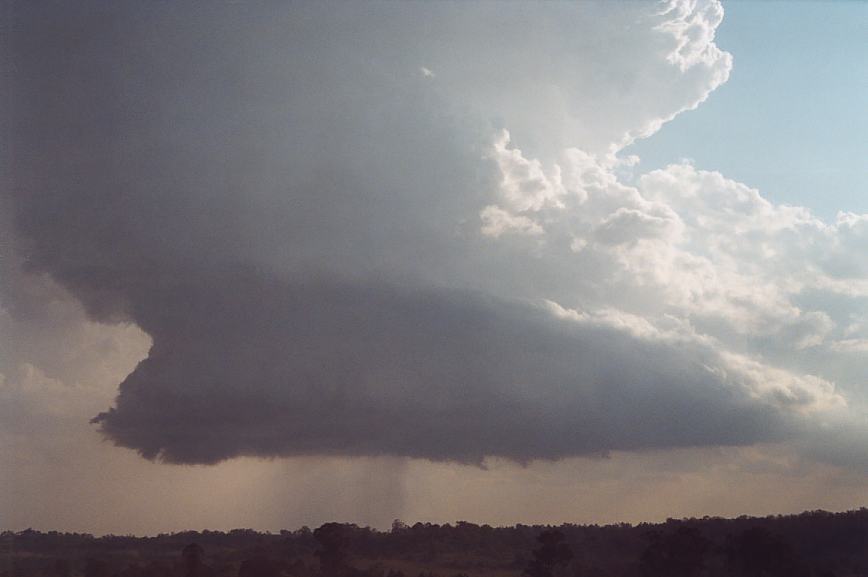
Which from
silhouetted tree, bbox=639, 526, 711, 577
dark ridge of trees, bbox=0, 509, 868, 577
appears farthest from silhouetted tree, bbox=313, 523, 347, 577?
silhouetted tree, bbox=639, 526, 711, 577

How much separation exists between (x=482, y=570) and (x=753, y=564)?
165 ft

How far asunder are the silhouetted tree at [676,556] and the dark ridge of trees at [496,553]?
0.12 meters

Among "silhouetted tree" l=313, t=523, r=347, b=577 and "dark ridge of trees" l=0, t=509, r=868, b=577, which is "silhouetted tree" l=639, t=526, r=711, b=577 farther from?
"silhouetted tree" l=313, t=523, r=347, b=577

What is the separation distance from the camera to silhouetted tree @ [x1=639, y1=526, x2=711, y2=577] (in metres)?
104

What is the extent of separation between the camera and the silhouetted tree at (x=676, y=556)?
10356 centimetres

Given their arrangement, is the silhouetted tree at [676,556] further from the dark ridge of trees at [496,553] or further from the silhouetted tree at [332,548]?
the silhouetted tree at [332,548]

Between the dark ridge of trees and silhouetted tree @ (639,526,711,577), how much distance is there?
12 centimetres

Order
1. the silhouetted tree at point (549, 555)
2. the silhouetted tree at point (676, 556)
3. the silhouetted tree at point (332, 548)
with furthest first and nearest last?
the silhouetted tree at point (332, 548) < the silhouetted tree at point (549, 555) < the silhouetted tree at point (676, 556)

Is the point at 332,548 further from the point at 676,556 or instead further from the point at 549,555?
the point at 676,556

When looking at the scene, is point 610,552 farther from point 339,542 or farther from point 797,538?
point 339,542

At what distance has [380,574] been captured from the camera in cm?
12456

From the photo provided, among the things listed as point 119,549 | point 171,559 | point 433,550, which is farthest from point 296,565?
point 119,549

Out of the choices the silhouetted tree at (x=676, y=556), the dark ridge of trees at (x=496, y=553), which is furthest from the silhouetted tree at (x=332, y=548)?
the silhouetted tree at (x=676, y=556)

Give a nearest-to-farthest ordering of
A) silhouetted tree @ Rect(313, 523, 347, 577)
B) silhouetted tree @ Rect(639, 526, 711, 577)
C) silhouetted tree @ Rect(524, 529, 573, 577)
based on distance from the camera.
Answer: silhouetted tree @ Rect(639, 526, 711, 577) < silhouetted tree @ Rect(524, 529, 573, 577) < silhouetted tree @ Rect(313, 523, 347, 577)
